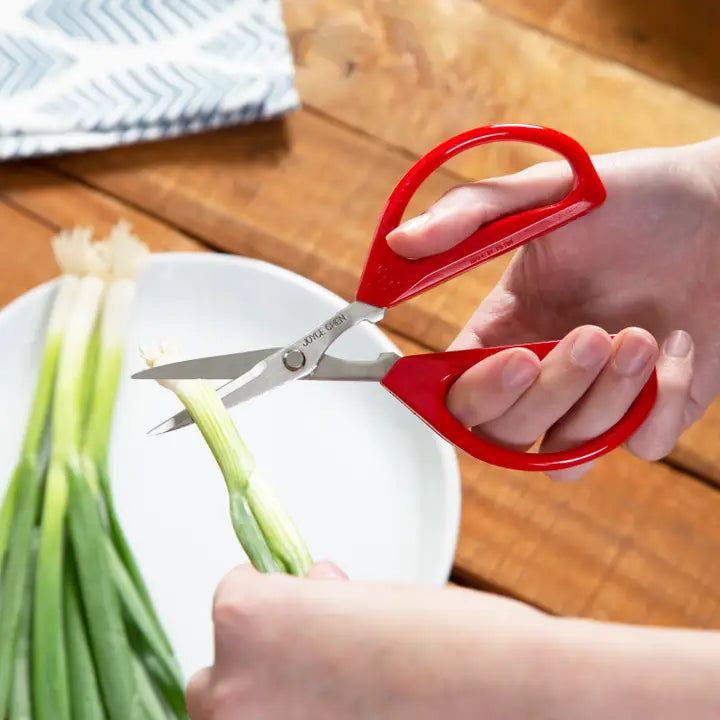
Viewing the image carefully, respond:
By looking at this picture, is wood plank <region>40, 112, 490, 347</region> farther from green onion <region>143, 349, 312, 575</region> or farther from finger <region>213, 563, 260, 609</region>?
finger <region>213, 563, 260, 609</region>

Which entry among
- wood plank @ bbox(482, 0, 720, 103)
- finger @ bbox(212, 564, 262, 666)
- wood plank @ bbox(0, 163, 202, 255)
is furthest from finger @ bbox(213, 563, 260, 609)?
wood plank @ bbox(482, 0, 720, 103)

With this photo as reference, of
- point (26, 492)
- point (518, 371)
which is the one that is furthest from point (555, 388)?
point (26, 492)

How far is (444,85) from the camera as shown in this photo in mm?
844

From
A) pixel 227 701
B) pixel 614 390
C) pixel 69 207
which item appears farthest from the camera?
pixel 69 207

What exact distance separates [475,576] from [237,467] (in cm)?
20

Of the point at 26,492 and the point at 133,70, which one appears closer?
the point at 26,492

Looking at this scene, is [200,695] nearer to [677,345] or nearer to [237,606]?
[237,606]

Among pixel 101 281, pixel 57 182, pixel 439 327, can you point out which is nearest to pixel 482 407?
pixel 439 327

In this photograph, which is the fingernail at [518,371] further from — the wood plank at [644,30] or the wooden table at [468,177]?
the wood plank at [644,30]

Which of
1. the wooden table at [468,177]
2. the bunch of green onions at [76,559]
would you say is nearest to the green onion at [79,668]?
the bunch of green onions at [76,559]

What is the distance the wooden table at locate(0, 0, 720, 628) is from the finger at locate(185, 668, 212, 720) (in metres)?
0.26

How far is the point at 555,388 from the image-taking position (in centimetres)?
56

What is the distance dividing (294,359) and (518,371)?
0.43 ft

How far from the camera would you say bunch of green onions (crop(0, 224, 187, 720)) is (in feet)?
2.01
